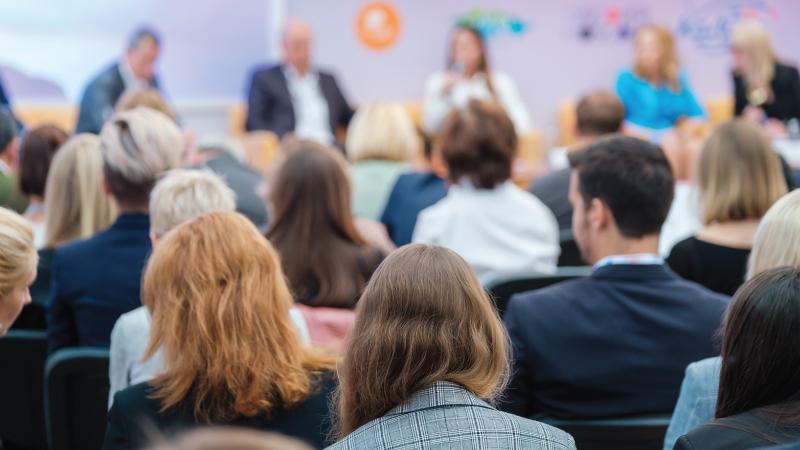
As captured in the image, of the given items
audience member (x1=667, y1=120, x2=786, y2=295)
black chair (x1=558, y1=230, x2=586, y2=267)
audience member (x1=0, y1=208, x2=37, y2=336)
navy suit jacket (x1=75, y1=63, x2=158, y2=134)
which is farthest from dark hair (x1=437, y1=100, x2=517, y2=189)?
navy suit jacket (x1=75, y1=63, x2=158, y2=134)

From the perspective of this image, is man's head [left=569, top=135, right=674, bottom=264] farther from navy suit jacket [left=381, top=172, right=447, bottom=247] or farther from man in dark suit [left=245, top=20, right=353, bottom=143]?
man in dark suit [left=245, top=20, right=353, bottom=143]

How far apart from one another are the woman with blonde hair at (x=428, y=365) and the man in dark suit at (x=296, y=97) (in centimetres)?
635

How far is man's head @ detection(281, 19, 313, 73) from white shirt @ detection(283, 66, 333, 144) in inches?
3.6

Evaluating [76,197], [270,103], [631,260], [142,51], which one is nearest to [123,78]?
[142,51]

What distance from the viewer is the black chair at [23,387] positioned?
10.1ft

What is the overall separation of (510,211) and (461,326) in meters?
2.23

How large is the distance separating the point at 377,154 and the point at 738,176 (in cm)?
231

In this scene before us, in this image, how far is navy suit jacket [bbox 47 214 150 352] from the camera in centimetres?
304

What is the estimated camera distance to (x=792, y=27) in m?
9.20

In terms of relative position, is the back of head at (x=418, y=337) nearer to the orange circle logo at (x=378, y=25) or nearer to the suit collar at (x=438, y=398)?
the suit collar at (x=438, y=398)

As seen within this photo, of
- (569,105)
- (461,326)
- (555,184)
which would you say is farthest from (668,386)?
(569,105)

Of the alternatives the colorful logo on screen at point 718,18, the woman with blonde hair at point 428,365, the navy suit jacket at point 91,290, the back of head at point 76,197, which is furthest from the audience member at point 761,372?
the colorful logo on screen at point 718,18

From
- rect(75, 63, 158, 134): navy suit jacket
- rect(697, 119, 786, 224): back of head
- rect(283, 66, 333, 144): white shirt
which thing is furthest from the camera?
rect(283, 66, 333, 144): white shirt

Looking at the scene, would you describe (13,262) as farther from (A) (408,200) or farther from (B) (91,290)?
(A) (408,200)
